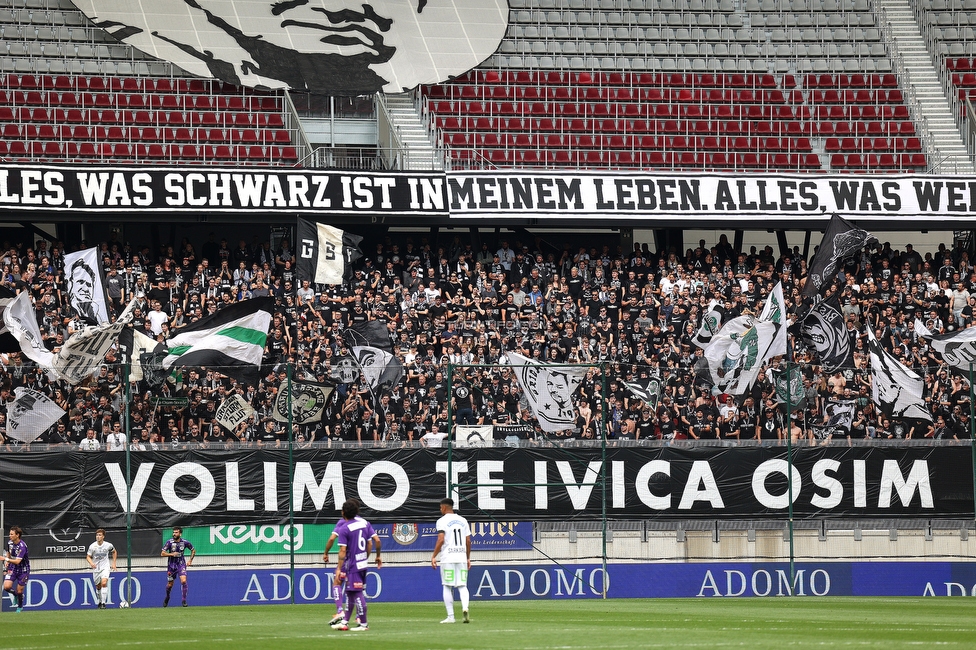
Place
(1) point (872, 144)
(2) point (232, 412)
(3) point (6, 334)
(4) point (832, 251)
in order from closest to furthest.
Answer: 1. (2) point (232, 412)
2. (3) point (6, 334)
3. (4) point (832, 251)
4. (1) point (872, 144)

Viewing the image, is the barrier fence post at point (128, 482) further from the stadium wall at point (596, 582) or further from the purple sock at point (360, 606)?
the purple sock at point (360, 606)

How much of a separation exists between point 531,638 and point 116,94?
2458 cm

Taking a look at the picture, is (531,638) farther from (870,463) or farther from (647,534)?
(870,463)

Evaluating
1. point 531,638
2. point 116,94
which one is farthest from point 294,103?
point 531,638

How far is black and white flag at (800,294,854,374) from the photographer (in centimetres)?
2945

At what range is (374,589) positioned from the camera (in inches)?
966

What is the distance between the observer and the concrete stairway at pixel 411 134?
3522 centimetres

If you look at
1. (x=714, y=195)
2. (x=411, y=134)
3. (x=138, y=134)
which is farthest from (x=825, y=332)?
(x=138, y=134)

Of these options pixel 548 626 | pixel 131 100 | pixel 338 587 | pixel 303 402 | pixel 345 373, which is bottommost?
pixel 548 626

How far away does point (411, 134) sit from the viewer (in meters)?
36.3

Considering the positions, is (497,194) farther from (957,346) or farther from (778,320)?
(957,346)

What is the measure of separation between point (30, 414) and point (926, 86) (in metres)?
28.0

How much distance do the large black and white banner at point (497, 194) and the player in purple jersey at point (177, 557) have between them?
1030 cm

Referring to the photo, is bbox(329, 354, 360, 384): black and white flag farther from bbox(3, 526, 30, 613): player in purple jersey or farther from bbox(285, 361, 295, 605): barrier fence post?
bbox(3, 526, 30, 613): player in purple jersey
